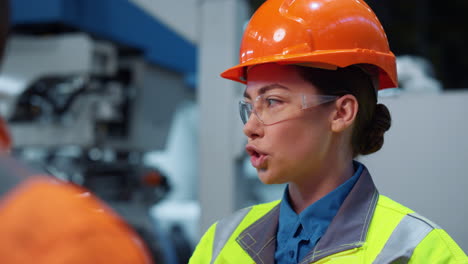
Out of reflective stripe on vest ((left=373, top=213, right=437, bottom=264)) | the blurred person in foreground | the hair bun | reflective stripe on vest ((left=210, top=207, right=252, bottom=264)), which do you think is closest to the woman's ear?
the hair bun

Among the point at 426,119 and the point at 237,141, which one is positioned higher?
the point at 426,119

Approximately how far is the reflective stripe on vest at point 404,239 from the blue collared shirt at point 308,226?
0.53 ft

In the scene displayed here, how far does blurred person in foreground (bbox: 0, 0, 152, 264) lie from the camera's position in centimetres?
45

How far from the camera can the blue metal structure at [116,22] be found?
9.00ft

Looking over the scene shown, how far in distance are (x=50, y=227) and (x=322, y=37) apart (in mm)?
900

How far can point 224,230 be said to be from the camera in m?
1.39

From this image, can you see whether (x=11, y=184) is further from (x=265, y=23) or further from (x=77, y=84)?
(x=77, y=84)

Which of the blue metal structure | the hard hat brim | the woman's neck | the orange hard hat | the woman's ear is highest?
the blue metal structure

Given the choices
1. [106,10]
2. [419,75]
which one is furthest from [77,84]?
[419,75]

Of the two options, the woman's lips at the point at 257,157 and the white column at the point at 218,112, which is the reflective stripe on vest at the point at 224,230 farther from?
the white column at the point at 218,112

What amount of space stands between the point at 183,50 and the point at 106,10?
2.60 ft

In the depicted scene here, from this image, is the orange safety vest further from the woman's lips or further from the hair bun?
the hair bun

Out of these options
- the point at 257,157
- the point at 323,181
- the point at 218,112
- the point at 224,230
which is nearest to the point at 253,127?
the point at 257,157

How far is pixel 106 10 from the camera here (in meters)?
2.90
